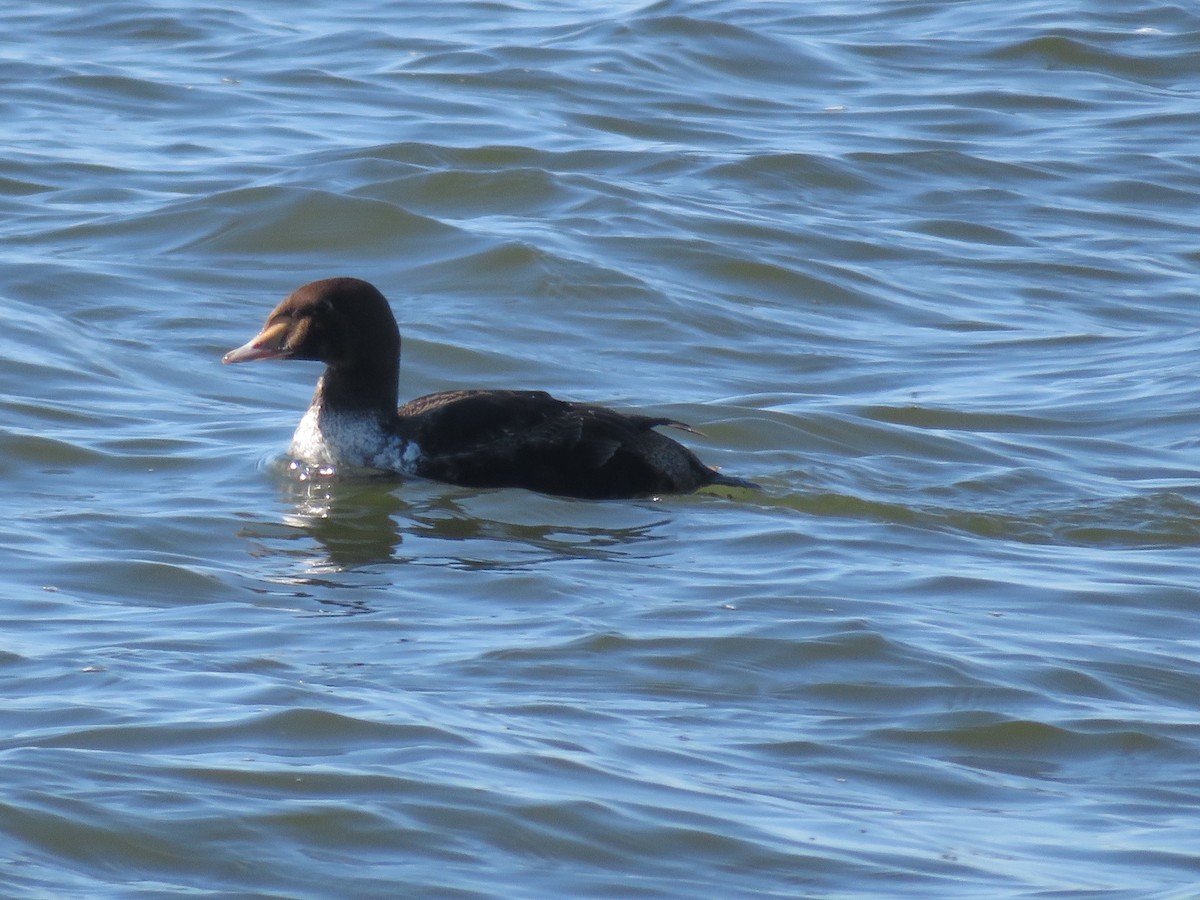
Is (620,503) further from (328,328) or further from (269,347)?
(269,347)

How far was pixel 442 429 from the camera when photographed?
953 centimetres

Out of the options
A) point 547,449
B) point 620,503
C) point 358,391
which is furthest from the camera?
point 358,391

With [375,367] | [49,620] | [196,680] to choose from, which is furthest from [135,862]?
[375,367]

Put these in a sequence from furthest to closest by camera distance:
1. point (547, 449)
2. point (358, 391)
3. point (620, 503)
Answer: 1. point (358, 391)
2. point (620, 503)
3. point (547, 449)

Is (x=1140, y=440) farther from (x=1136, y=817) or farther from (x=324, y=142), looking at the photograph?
(x=324, y=142)

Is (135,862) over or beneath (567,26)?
beneath

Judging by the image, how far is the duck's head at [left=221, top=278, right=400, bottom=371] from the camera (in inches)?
389

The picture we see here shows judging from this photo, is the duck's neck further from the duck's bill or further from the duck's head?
the duck's bill

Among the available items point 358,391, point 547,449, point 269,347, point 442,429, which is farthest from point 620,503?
point 269,347

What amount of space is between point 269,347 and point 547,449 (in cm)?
145

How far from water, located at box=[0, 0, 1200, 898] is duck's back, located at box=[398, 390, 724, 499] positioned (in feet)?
0.40

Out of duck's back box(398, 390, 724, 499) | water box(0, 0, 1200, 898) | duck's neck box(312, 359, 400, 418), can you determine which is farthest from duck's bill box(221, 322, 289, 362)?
duck's back box(398, 390, 724, 499)

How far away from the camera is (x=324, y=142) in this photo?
16.7 metres

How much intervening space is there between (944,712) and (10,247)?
8.53 meters
